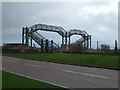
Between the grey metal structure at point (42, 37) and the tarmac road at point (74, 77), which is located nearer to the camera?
the tarmac road at point (74, 77)

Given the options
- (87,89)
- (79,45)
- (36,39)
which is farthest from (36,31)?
(87,89)

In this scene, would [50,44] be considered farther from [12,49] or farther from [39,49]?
[12,49]

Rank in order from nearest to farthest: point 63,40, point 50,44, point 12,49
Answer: point 12,49 → point 50,44 → point 63,40

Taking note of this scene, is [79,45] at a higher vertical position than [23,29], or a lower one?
lower

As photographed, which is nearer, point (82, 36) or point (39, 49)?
point (39, 49)

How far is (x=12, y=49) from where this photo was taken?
192 ft

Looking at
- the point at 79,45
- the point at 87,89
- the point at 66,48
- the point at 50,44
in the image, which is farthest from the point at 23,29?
the point at 87,89

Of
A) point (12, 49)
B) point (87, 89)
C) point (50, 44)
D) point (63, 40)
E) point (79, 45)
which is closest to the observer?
point (87, 89)

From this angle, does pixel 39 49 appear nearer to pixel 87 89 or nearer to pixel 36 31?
pixel 36 31

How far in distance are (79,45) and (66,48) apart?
10.7m

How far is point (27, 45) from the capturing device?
5997cm

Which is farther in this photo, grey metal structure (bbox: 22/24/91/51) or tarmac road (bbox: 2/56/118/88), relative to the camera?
grey metal structure (bbox: 22/24/91/51)

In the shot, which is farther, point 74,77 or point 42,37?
point 42,37

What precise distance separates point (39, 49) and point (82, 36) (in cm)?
1541
